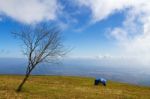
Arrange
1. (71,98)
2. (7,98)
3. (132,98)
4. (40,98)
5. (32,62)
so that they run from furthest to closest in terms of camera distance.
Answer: (132,98)
(32,62)
(71,98)
(40,98)
(7,98)

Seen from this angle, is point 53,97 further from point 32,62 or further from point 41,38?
point 41,38

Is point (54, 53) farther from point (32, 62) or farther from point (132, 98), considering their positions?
point (132, 98)

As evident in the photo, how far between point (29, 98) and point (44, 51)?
10380 mm

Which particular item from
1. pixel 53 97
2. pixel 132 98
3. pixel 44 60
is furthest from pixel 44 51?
pixel 132 98

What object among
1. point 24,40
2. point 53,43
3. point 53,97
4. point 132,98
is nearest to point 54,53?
point 53,43

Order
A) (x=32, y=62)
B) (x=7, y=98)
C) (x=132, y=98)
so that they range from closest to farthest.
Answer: (x=7, y=98), (x=32, y=62), (x=132, y=98)

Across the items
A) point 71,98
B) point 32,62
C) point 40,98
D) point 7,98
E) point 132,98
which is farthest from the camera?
point 132,98

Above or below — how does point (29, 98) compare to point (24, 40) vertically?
below

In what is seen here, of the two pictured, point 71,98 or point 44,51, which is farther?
point 44,51

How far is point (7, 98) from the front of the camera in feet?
111

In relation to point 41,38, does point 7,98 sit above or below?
below

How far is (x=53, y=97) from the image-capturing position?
3931 cm

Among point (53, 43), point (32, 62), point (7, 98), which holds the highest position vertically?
point (53, 43)

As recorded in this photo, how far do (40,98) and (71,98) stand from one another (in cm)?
501
